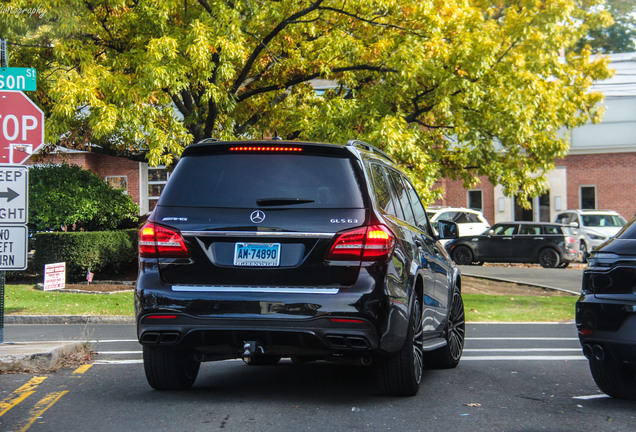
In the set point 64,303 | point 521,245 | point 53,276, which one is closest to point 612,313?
point 53,276

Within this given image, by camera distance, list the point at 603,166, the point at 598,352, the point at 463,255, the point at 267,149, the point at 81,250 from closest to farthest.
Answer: the point at 598,352 → the point at 267,149 → the point at 81,250 → the point at 463,255 → the point at 603,166

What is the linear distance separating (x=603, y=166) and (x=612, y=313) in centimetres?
3932

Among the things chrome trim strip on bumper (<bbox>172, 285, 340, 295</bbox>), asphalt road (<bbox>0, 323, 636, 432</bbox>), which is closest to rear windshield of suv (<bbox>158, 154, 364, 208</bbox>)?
chrome trim strip on bumper (<bbox>172, 285, 340, 295</bbox>)

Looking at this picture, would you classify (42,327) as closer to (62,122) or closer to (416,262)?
(62,122)

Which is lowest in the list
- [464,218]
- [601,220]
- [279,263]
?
[279,263]

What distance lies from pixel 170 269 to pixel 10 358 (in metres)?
2.52

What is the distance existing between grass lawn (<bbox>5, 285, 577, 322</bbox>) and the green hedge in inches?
59.1

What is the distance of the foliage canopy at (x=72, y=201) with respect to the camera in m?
19.6

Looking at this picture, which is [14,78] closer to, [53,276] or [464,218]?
[53,276]

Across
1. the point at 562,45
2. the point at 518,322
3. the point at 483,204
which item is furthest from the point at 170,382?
the point at 483,204

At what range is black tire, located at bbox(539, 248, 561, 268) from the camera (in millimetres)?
29188

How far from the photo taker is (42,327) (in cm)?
1284

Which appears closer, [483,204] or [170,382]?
[170,382]

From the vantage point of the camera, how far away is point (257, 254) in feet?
19.5
